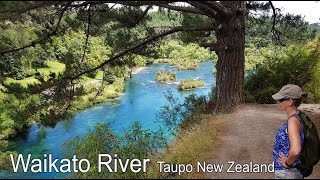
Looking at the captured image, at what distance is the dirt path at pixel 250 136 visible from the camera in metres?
5.76

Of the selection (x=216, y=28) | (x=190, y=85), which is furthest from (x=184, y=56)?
Result: (x=216, y=28)

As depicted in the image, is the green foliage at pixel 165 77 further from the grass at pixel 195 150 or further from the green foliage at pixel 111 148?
the green foliage at pixel 111 148

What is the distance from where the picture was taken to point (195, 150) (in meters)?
6.21

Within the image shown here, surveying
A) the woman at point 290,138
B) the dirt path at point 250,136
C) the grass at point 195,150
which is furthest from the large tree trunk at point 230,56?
the woman at point 290,138

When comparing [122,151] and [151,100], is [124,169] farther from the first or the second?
[151,100]

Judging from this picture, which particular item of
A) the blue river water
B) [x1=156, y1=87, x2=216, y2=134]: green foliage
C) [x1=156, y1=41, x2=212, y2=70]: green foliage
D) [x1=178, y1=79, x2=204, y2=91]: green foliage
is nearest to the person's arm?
[x1=156, y1=87, x2=216, y2=134]: green foliage

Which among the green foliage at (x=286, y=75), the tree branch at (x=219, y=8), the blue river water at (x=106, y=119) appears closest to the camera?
the tree branch at (x=219, y=8)

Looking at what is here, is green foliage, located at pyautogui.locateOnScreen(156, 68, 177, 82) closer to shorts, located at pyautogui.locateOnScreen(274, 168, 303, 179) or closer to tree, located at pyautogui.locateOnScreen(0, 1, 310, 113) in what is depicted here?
tree, located at pyautogui.locateOnScreen(0, 1, 310, 113)

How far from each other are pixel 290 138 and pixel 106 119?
23.8 meters

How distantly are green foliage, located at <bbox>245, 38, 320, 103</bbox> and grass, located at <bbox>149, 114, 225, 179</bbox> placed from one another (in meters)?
5.09

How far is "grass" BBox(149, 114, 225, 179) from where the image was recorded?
204 inches

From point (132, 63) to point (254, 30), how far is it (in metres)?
4.30

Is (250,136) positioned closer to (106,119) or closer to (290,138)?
(290,138)

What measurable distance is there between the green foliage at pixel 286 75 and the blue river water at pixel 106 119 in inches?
178
